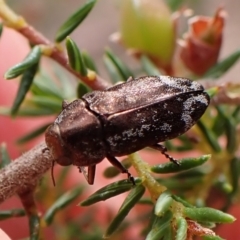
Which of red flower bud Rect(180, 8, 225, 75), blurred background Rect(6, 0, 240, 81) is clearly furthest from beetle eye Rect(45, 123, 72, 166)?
blurred background Rect(6, 0, 240, 81)

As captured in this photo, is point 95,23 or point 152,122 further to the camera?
point 95,23

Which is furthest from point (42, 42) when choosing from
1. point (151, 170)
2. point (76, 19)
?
point (151, 170)

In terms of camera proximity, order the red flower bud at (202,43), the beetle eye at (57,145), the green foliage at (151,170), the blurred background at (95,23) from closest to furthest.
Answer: the green foliage at (151,170), the beetle eye at (57,145), the red flower bud at (202,43), the blurred background at (95,23)

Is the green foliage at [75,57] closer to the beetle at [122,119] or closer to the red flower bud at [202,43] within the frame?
the beetle at [122,119]

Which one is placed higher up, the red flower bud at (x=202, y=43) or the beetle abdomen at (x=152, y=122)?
the beetle abdomen at (x=152, y=122)

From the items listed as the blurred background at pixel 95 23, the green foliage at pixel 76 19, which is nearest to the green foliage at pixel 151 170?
the green foliage at pixel 76 19

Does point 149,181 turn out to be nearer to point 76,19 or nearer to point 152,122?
point 152,122
